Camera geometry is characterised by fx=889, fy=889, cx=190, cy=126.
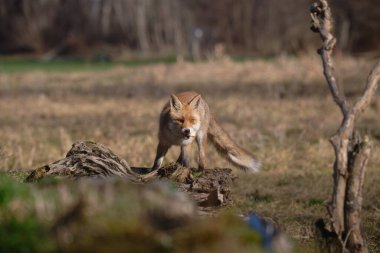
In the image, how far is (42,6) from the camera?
7550 cm

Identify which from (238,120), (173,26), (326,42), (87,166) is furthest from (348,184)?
(173,26)

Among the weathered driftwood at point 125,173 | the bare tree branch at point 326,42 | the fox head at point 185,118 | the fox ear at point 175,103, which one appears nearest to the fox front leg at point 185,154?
the fox head at point 185,118

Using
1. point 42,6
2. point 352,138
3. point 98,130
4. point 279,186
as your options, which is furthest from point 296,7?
point 352,138

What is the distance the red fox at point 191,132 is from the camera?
11023mm

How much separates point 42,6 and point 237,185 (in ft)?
211

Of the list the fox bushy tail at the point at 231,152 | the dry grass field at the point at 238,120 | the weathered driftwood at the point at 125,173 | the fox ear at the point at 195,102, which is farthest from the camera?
the dry grass field at the point at 238,120

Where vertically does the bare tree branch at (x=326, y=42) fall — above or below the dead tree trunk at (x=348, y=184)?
above

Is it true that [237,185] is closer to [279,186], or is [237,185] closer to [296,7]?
[279,186]

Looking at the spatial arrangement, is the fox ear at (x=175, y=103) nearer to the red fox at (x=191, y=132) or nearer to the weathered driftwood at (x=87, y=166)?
the red fox at (x=191, y=132)

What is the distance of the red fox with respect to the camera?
36.2 ft

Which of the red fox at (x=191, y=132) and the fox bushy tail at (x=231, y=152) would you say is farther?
the fox bushy tail at (x=231, y=152)

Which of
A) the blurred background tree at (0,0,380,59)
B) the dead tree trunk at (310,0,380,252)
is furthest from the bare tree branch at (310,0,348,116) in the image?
the blurred background tree at (0,0,380,59)

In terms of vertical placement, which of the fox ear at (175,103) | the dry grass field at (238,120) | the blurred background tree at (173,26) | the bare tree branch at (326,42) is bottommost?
the dry grass field at (238,120)

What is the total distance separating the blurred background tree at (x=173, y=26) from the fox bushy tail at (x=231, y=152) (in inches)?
1650
